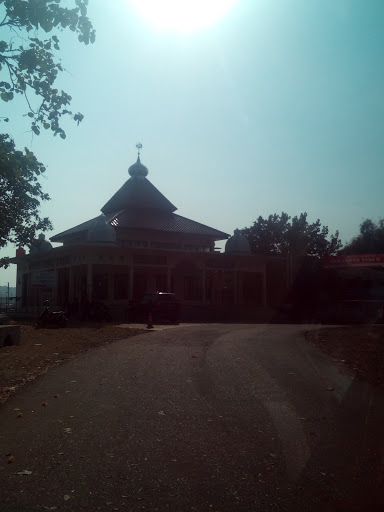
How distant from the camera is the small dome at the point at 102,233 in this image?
3928 centimetres

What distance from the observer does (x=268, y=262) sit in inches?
1845

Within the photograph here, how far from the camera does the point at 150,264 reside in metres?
40.5

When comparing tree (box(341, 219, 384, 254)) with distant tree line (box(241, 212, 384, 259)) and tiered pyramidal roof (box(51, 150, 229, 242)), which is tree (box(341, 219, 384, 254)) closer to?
distant tree line (box(241, 212, 384, 259))

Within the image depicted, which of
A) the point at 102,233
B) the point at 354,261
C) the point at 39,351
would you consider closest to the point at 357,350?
the point at 39,351

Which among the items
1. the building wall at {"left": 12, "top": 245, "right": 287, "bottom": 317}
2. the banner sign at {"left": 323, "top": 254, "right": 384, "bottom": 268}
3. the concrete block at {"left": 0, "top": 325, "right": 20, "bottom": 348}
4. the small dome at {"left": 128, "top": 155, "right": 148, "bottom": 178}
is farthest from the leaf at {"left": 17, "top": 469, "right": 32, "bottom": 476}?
the small dome at {"left": 128, "top": 155, "right": 148, "bottom": 178}

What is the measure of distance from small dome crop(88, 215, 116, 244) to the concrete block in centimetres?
2043

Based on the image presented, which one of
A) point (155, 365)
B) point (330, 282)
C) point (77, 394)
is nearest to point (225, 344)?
point (155, 365)

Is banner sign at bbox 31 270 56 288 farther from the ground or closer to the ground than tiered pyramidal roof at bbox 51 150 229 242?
closer to the ground

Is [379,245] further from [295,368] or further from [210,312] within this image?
[295,368]

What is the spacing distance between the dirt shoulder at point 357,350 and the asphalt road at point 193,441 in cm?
66

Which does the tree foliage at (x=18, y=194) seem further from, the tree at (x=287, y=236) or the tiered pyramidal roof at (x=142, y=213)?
the tree at (x=287, y=236)

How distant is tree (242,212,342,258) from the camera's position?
64438mm

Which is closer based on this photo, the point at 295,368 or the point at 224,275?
the point at 295,368

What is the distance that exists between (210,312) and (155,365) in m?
27.0
